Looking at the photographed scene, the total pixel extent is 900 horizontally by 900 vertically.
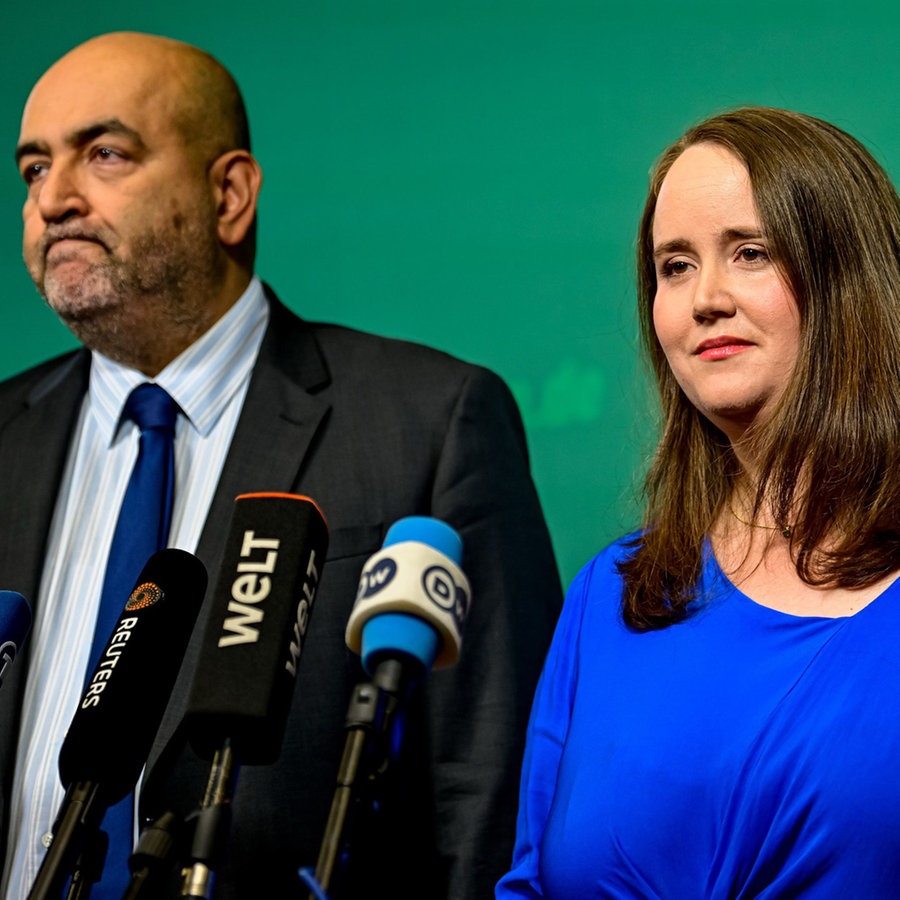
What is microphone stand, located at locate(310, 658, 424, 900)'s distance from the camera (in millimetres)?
1212

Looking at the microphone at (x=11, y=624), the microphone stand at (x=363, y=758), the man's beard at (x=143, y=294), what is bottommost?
the microphone stand at (x=363, y=758)

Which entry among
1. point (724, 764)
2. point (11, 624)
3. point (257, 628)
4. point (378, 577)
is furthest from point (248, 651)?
point (724, 764)

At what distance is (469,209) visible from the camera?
3.24m

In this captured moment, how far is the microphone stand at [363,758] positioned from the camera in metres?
1.21

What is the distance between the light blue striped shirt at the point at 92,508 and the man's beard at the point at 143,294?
5cm

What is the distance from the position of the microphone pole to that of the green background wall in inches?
51.0

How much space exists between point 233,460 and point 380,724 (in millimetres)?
1447

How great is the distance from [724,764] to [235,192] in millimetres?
1859

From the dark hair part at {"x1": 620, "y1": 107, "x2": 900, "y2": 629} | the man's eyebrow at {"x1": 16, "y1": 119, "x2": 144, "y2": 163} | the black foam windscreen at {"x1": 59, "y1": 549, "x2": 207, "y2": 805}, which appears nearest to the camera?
the black foam windscreen at {"x1": 59, "y1": 549, "x2": 207, "y2": 805}

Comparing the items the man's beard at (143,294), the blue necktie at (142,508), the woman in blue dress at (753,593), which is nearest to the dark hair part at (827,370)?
the woman in blue dress at (753,593)

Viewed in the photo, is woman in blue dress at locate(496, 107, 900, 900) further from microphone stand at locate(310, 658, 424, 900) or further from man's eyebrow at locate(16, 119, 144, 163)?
man's eyebrow at locate(16, 119, 144, 163)

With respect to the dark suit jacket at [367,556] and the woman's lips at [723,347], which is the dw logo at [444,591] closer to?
the woman's lips at [723,347]

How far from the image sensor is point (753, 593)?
6.14ft

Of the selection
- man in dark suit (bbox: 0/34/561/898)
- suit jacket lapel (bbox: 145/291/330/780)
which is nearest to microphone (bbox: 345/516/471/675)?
man in dark suit (bbox: 0/34/561/898)
